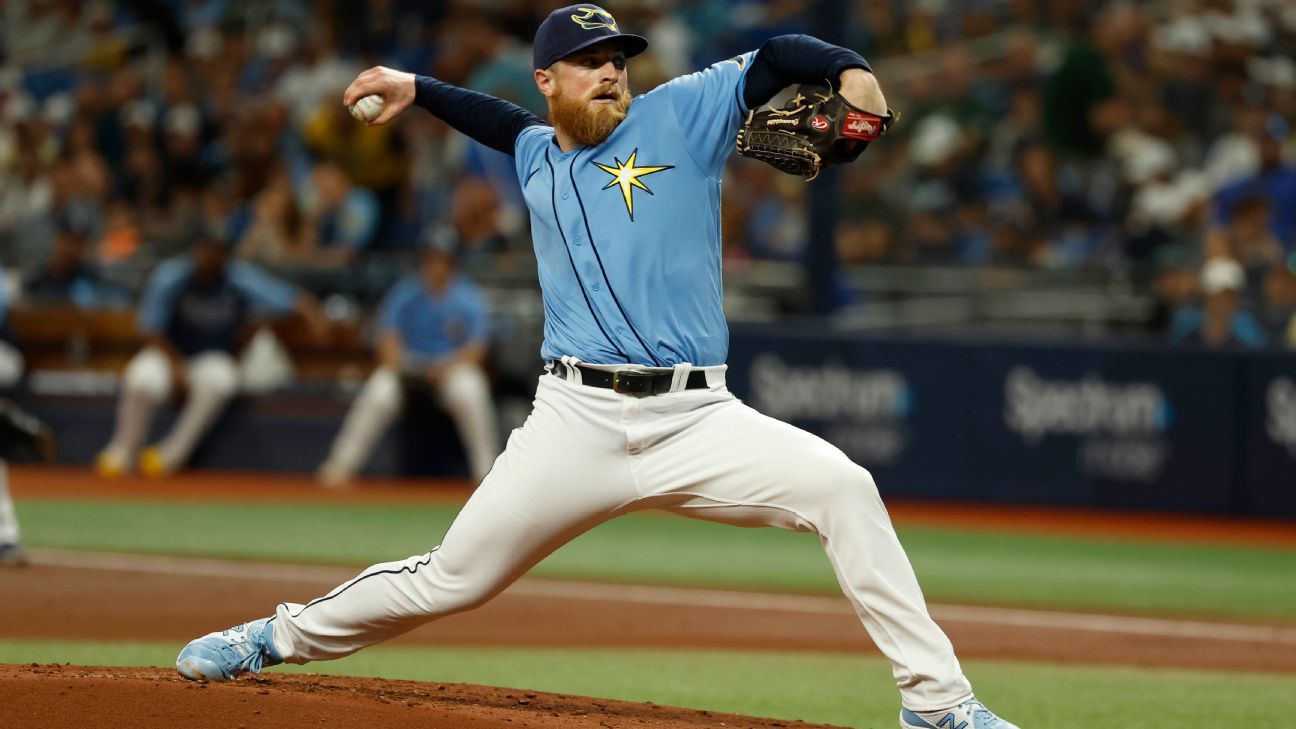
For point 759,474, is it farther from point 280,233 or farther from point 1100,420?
point 280,233

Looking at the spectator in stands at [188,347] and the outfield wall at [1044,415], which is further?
the spectator in stands at [188,347]

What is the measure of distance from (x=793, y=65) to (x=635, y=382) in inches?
35.8

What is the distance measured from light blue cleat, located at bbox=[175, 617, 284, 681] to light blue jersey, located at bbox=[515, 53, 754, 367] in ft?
3.82

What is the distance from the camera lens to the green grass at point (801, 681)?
5.82 meters


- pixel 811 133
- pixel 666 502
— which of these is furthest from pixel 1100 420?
pixel 811 133

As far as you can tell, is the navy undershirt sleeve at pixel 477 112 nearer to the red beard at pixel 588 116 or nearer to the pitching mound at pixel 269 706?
the red beard at pixel 588 116

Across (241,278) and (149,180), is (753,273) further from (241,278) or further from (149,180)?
(149,180)

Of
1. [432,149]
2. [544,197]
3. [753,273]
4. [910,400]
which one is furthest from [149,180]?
[544,197]

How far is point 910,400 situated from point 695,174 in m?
9.06

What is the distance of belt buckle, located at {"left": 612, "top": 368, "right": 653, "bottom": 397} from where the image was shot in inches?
182

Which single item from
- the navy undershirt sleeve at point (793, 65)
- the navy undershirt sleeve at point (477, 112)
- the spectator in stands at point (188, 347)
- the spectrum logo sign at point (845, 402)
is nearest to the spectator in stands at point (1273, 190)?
the spectrum logo sign at point (845, 402)

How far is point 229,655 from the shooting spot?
4875mm

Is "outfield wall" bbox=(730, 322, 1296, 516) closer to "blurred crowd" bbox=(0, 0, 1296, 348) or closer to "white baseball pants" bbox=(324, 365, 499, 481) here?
"blurred crowd" bbox=(0, 0, 1296, 348)

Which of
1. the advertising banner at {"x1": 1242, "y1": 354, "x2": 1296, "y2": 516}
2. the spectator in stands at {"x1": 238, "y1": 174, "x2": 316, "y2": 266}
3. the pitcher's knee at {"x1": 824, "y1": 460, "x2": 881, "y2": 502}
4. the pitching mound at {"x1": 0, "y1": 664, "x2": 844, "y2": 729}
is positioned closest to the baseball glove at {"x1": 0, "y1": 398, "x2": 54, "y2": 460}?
the pitching mound at {"x1": 0, "y1": 664, "x2": 844, "y2": 729}
